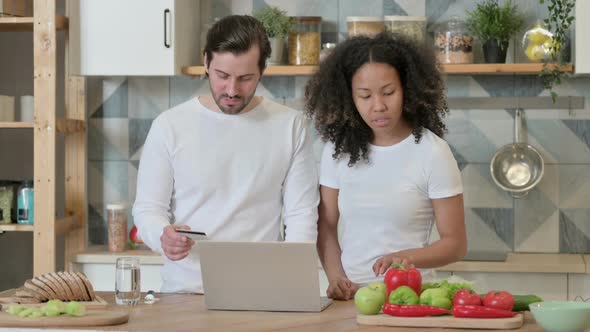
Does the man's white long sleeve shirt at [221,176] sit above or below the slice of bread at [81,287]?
above

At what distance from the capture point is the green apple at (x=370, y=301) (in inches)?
75.8

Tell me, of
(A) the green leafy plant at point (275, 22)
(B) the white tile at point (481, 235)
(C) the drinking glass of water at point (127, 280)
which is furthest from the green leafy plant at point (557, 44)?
(C) the drinking glass of water at point (127, 280)

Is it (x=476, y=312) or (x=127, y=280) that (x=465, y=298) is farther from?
(x=127, y=280)

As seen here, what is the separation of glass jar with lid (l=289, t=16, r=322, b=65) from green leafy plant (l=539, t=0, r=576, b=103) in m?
0.85

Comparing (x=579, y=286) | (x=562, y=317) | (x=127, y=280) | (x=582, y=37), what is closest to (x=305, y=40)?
(x=582, y=37)

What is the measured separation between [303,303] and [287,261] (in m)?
Answer: 0.13

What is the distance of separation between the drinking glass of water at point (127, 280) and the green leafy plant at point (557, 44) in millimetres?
1898

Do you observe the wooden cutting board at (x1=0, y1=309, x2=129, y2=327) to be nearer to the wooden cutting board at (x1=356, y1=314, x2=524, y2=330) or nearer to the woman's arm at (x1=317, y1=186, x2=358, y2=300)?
the wooden cutting board at (x1=356, y1=314, x2=524, y2=330)

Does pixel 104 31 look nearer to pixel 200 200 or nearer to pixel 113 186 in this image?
pixel 113 186

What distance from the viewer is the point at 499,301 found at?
189 centimetres

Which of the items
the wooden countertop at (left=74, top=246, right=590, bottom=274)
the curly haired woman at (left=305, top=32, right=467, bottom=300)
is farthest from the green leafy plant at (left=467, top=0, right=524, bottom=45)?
the curly haired woman at (left=305, top=32, right=467, bottom=300)

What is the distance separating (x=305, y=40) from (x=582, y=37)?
102 cm

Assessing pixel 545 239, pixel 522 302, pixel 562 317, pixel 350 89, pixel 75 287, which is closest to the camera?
pixel 562 317

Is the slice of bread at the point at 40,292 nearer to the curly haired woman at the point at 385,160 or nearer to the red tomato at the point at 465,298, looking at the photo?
the curly haired woman at the point at 385,160
